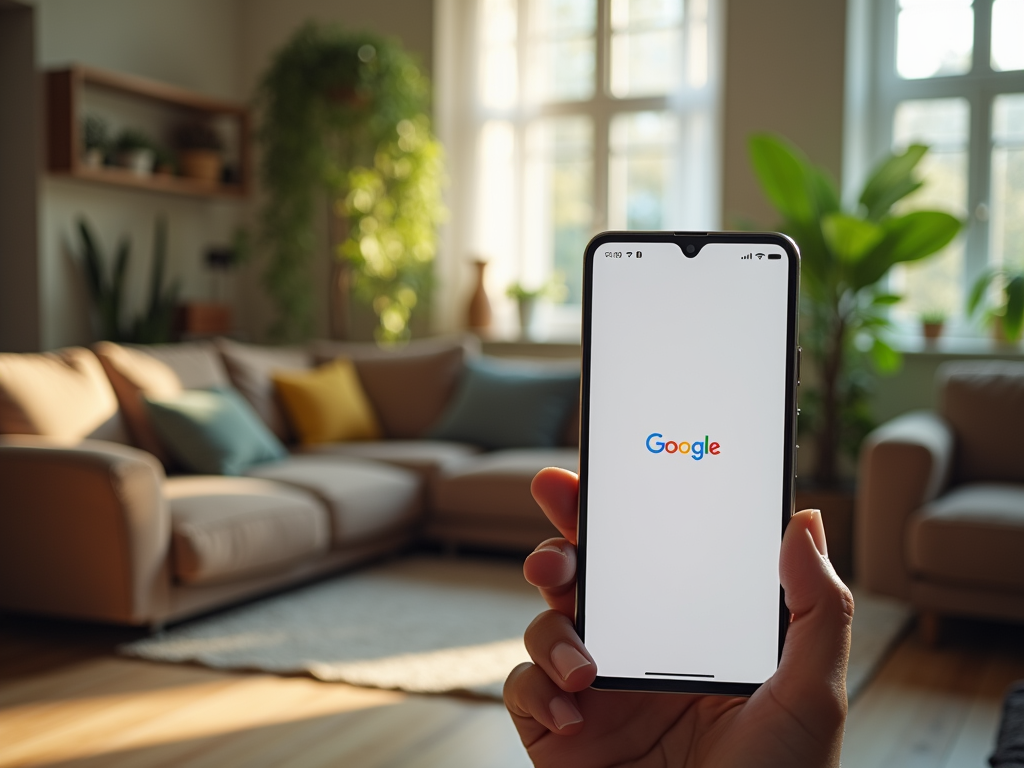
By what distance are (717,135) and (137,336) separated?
298 cm

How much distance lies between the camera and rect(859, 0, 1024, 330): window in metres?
4.30

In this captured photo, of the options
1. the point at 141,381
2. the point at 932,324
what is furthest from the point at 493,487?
the point at 932,324

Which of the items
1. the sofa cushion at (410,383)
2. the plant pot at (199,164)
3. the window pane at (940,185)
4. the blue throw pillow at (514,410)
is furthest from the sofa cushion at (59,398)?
the window pane at (940,185)

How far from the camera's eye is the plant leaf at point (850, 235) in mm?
3560

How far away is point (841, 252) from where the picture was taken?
A: 12.1 ft

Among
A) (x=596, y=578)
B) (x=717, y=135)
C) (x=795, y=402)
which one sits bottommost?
(x=596, y=578)

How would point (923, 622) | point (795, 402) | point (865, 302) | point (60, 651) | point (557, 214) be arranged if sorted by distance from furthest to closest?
point (557, 214), point (865, 302), point (923, 622), point (60, 651), point (795, 402)

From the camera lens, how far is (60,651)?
272 centimetres

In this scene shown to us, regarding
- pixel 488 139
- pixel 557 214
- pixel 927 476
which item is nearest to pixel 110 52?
pixel 488 139

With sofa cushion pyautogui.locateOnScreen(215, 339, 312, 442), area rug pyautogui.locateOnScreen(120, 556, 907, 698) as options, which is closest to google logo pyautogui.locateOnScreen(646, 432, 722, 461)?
area rug pyautogui.locateOnScreen(120, 556, 907, 698)

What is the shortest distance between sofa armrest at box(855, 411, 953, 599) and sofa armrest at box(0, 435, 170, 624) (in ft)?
6.71

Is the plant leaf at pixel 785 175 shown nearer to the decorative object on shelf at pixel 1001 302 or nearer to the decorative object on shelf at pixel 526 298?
the decorative object on shelf at pixel 1001 302

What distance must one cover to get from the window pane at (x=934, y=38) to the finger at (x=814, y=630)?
430cm

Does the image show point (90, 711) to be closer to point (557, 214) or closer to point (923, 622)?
point (923, 622)
